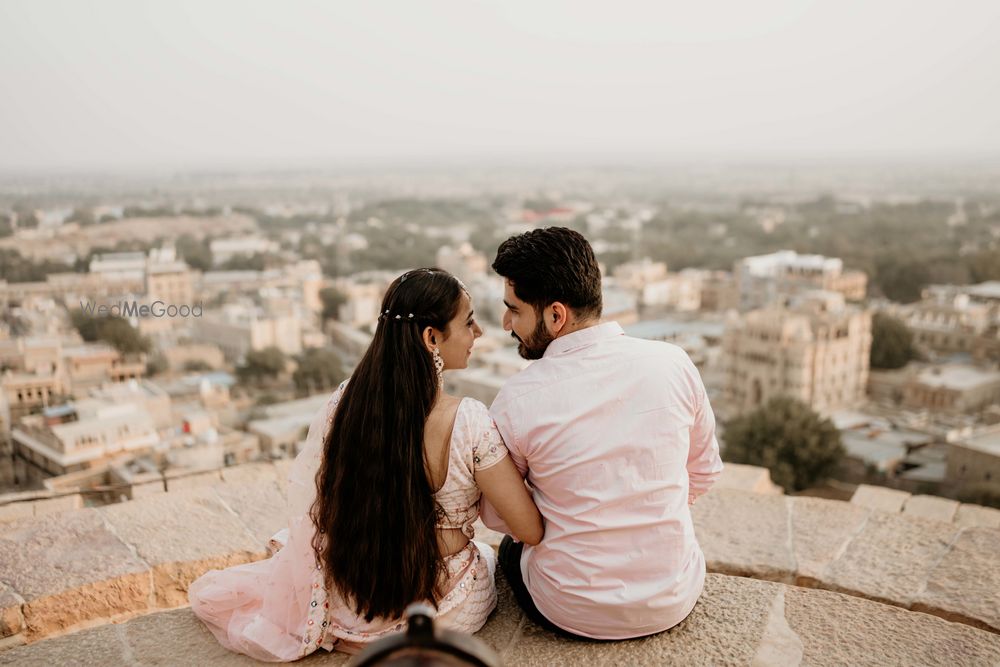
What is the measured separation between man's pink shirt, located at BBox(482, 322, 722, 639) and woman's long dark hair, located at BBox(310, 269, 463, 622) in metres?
0.17

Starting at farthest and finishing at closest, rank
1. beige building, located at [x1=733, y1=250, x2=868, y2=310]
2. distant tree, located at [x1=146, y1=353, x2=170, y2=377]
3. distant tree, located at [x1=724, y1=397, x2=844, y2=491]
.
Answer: beige building, located at [x1=733, y1=250, x2=868, y2=310], distant tree, located at [x1=724, y1=397, x2=844, y2=491], distant tree, located at [x1=146, y1=353, x2=170, y2=377]

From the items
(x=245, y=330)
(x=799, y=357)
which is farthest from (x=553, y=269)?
(x=799, y=357)

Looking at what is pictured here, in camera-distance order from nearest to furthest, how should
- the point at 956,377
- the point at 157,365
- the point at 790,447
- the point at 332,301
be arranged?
the point at 157,365
the point at 790,447
the point at 956,377
the point at 332,301

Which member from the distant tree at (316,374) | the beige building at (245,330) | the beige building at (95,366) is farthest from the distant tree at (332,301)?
the beige building at (95,366)

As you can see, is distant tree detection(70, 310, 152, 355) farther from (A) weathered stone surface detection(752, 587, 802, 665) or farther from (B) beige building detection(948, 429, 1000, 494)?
(B) beige building detection(948, 429, 1000, 494)

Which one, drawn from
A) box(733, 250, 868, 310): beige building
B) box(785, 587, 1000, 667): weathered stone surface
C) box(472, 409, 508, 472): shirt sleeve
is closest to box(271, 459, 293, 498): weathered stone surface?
box(472, 409, 508, 472): shirt sleeve

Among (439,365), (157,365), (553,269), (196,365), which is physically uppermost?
(553,269)

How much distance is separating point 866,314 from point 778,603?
1871 cm

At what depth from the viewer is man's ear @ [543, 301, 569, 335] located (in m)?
1.40

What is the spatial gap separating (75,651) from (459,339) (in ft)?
3.33

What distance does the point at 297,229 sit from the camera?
29578 millimetres

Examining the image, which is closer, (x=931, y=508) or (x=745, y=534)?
(x=745, y=534)

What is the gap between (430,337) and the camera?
1.40 metres

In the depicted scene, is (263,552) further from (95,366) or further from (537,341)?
(95,366)
